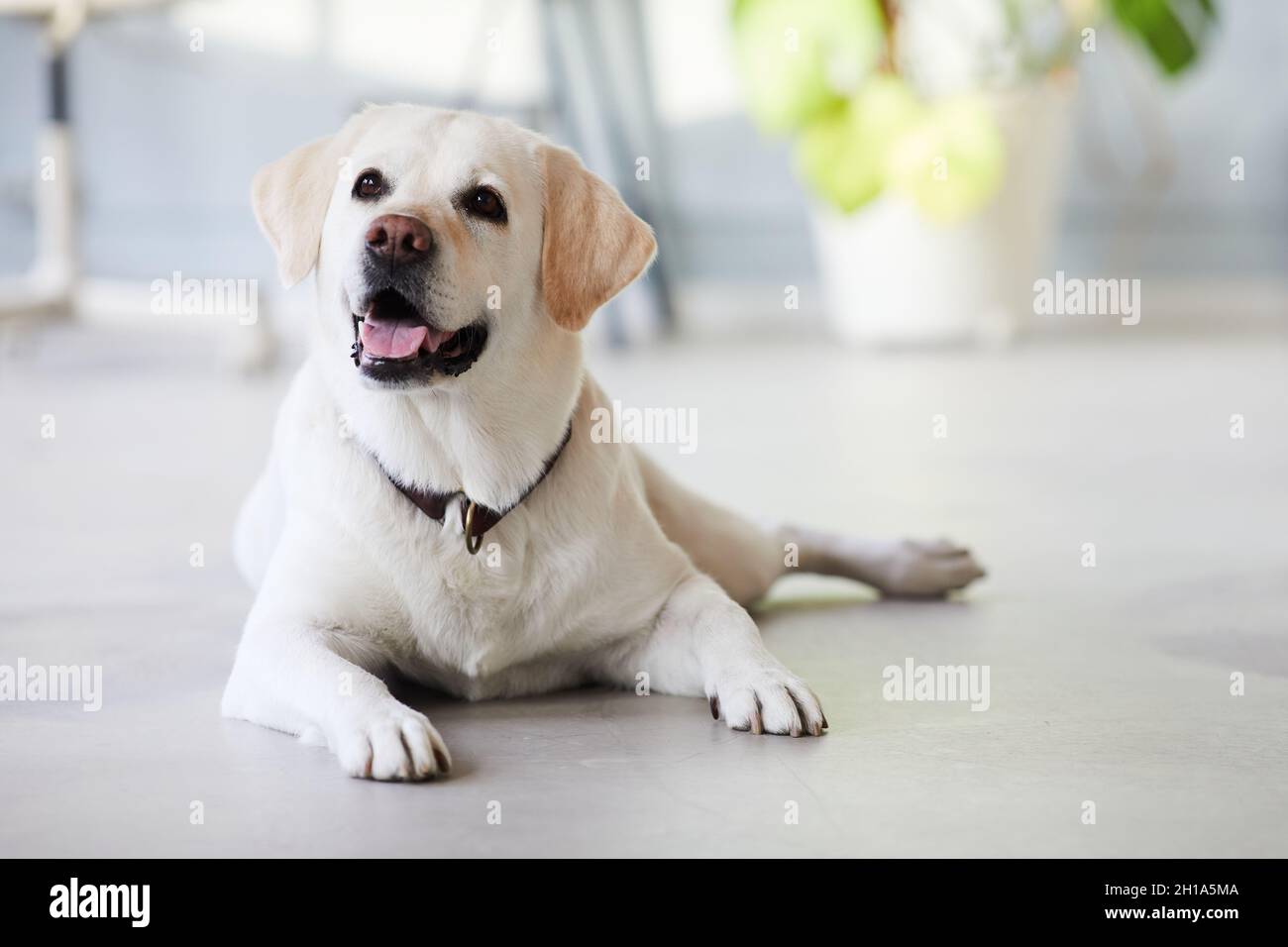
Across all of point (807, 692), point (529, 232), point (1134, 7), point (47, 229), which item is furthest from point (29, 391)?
point (1134, 7)

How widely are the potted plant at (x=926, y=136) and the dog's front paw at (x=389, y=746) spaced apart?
17.2ft

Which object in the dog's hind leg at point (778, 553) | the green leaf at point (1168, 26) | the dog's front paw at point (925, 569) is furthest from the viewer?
the green leaf at point (1168, 26)

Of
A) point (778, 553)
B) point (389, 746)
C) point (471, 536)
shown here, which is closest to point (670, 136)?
point (778, 553)

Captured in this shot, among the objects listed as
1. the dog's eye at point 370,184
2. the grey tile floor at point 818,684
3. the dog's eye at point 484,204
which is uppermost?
the dog's eye at point 370,184

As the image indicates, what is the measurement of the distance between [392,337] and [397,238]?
14cm

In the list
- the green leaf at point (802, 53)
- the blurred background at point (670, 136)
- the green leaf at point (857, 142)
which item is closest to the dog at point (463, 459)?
the green leaf at point (802, 53)

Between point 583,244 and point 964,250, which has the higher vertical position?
point 964,250

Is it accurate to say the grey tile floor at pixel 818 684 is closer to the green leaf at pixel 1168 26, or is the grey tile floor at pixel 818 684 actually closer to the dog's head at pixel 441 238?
the dog's head at pixel 441 238

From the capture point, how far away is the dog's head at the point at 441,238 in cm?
196

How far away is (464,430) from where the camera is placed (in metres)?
2.06

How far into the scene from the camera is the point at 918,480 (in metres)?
3.93

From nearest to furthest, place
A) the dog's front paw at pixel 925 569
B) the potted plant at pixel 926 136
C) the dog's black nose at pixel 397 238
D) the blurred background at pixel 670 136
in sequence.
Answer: the dog's black nose at pixel 397 238
the dog's front paw at pixel 925 569
the potted plant at pixel 926 136
the blurred background at pixel 670 136

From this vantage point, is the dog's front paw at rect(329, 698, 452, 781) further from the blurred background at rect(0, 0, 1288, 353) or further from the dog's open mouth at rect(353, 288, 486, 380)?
the blurred background at rect(0, 0, 1288, 353)

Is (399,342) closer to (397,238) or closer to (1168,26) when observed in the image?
(397,238)
